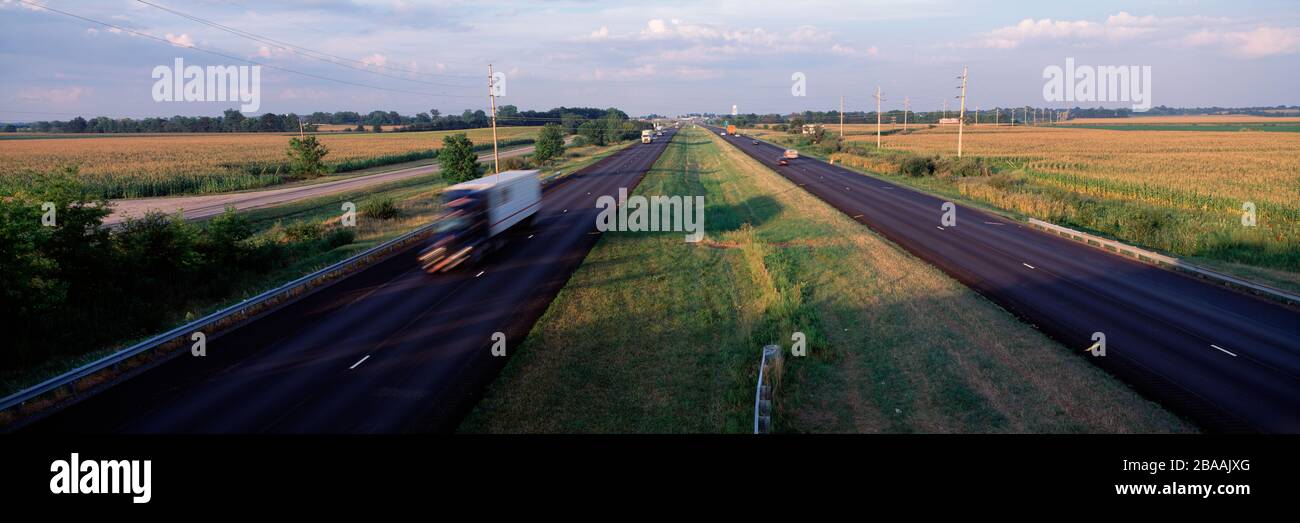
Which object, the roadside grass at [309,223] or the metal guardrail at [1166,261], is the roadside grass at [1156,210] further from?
the roadside grass at [309,223]

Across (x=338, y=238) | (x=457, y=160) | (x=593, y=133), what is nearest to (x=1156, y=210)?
(x=338, y=238)

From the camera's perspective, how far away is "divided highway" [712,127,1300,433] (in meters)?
12.2

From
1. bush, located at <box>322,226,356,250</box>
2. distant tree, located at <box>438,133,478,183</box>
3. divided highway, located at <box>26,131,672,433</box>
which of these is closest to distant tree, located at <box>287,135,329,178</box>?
distant tree, located at <box>438,133,478,183</box>

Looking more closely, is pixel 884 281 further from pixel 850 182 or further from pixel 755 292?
pixel 850 182

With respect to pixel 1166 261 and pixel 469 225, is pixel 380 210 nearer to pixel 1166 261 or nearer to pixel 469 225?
pixel 469 225

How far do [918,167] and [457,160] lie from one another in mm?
40302

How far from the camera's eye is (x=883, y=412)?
12.3 m

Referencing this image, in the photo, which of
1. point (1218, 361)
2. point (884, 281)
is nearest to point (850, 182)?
point (884, 281)

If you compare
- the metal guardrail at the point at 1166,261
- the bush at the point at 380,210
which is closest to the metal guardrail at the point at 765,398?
the metal guardrail at the point at 1166,261

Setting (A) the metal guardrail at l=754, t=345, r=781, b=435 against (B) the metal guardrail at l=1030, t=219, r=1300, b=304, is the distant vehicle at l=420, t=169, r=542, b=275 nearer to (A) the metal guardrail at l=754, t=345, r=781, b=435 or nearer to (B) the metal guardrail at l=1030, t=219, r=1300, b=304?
(A) the metal guardrail at l=754, t=345, r=781, b=435

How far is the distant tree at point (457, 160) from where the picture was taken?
48406 mm

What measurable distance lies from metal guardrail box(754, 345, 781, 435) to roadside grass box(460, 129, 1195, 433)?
16.5 inches

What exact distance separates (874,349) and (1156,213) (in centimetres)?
2329

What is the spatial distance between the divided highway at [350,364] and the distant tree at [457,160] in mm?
25806
